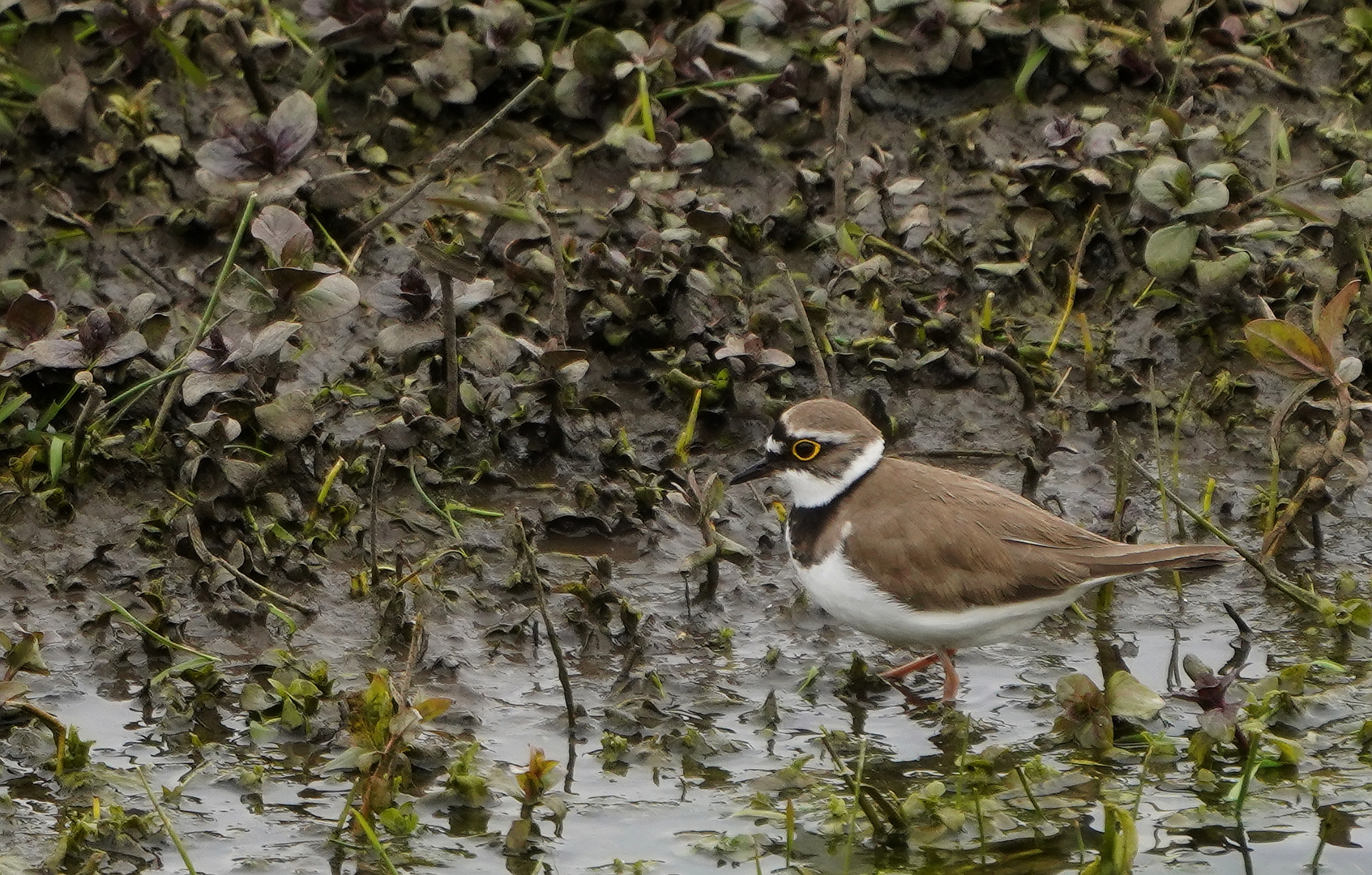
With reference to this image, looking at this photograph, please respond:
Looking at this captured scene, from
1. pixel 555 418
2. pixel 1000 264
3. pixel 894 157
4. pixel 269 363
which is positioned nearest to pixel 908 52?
pixel 894 157

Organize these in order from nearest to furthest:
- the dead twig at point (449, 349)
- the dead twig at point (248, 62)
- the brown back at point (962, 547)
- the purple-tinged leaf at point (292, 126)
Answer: the brown back at point (962, 547) → the dead twig at point (449, 349) → the purple-tinged leaf at point (292, 126) → the dead twig at point (248, 62)

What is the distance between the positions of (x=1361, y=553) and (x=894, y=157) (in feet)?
11.2

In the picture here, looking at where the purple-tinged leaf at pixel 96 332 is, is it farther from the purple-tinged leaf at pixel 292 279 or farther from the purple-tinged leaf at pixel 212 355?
the purple-tinged leaf at pixel 292 279

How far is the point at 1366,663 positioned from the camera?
273 inches

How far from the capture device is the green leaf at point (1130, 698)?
5973 millimetres

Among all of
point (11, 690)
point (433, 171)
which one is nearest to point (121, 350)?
point (433, 171)

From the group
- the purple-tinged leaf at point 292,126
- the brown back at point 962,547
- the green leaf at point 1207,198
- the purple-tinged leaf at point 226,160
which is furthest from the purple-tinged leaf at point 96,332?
the green leaf at point 1207,198

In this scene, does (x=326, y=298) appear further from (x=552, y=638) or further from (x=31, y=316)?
(x=552, y=638)

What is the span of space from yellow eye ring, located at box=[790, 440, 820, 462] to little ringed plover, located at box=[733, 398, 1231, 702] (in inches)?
2.8

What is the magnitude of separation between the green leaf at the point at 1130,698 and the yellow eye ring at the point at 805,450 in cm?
164

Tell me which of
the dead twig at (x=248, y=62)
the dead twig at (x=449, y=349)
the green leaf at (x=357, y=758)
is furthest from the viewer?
the dead twig at (x=248, y=62)

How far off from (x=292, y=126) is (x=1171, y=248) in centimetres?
418

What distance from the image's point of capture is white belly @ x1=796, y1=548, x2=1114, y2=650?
6629mm

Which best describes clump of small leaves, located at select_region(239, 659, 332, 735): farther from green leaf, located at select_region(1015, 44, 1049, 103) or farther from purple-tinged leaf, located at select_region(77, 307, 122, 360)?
green leaf, located at select_region(1015, 44, 1049, 103)
